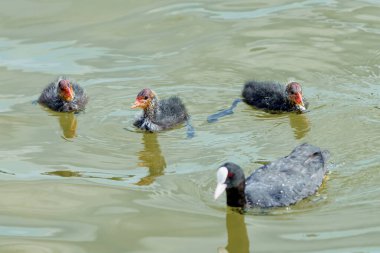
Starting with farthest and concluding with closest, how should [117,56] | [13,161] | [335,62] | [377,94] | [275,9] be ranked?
[275,9]
[117,56]
[335,62]
[377,94]
[13,161]

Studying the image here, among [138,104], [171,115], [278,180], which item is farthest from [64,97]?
[278,180]

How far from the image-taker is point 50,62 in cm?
1338

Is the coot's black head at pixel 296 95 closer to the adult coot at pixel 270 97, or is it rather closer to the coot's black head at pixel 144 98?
the adult coot at pixel 270 97

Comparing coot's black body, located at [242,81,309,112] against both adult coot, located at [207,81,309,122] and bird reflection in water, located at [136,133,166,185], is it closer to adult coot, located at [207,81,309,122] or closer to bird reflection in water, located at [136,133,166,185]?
adult coot, located at [207,81,309,122]

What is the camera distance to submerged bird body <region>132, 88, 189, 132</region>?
11188 millimetres

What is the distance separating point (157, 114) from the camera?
443 inches

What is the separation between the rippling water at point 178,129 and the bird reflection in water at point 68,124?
0.03 metres

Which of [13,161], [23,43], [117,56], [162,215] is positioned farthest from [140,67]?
[162,215]

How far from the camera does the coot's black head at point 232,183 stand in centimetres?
841

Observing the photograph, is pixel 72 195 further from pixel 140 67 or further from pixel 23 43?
pixel 23 43

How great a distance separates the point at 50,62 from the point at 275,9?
137 inches

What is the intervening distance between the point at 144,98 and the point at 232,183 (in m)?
3.02

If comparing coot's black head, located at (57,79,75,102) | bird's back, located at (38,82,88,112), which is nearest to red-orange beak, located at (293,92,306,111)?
bird's back, located at (38,82,88,112)

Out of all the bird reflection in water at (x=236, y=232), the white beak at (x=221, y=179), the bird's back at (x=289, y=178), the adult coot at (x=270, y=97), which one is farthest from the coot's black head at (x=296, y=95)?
the white beak at (x=221, y=179)
